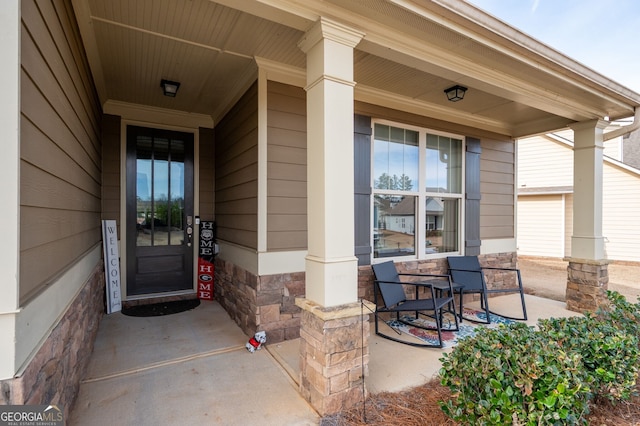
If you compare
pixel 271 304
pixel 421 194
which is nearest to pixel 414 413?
pixel 271 304

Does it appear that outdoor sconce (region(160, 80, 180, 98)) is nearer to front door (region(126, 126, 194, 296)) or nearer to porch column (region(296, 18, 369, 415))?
front door (region(126, 126, 194, 296))

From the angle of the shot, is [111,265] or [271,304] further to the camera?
[111,265]

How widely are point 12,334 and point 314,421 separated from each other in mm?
1568

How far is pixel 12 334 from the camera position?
1.15m

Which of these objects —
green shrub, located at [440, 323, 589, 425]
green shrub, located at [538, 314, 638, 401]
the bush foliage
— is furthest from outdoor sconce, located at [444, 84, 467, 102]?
green shrub, located at [440, 323, 589, 425]

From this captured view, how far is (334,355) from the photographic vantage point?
1981 mm

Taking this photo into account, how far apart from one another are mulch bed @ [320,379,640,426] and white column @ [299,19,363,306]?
683 mm

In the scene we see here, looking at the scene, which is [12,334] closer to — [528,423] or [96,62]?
[528,423]

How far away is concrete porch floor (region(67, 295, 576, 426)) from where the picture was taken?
2.00 m

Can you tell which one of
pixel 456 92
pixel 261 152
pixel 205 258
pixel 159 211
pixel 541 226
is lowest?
pixel 205 258

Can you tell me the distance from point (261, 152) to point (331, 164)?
1.23 m

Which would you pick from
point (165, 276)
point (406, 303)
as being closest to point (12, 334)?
point (406, 303)

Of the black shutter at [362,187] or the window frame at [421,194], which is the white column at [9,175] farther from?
the window frame at [421,194]

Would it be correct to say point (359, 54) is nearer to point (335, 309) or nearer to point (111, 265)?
point (335, 309)
